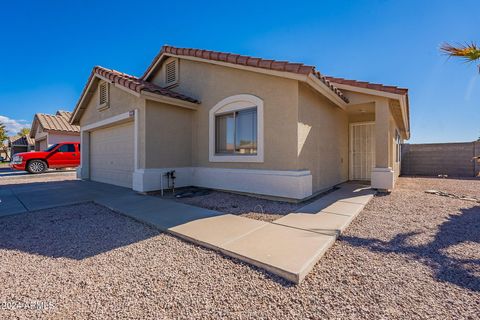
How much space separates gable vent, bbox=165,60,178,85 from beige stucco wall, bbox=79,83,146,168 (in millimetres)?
1983

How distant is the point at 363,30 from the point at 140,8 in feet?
28.0

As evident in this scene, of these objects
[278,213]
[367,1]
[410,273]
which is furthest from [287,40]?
[410,273]

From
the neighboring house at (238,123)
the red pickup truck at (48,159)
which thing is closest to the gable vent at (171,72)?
the neighboring house at (238,123)

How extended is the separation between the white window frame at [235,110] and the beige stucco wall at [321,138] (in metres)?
1.19

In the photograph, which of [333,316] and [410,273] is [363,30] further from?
[333,316]

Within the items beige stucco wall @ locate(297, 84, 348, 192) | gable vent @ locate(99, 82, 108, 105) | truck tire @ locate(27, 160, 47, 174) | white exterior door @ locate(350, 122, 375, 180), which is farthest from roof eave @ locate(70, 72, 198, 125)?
white exterior door @ locate(350, 122, 375, 180)

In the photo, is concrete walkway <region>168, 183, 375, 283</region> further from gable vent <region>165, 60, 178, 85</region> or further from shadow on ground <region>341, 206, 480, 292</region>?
gable vent <region>165, 60, 178, 85</region>

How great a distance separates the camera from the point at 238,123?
7449 mm

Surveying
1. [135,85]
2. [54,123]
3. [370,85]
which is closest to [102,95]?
[135,85]

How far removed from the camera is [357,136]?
10938mm

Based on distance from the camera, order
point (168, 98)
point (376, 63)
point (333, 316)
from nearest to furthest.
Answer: point (333, 316) < point (168, 98) < point (376, 63)

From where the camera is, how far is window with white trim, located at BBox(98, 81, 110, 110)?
31.9ft

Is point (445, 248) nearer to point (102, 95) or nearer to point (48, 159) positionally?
point (102, 95)

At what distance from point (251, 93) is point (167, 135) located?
11.2 feet
